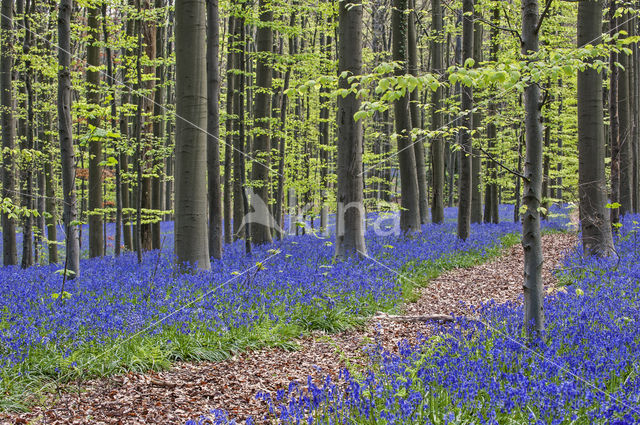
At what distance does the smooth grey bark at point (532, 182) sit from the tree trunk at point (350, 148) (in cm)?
551

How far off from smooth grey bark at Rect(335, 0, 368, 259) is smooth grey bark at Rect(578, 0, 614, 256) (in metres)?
4.75

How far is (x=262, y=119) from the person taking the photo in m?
13.9

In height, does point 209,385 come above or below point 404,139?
below

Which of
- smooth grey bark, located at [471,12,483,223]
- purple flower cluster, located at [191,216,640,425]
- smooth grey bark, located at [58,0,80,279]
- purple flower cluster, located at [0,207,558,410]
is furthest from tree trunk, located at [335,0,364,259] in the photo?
smooth grey bark, located at [471,12,483,223]

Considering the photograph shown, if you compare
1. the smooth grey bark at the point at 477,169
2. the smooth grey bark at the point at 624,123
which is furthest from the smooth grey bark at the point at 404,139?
the smooth grey bark at the point at 624,123

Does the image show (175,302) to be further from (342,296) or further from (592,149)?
(592,149)

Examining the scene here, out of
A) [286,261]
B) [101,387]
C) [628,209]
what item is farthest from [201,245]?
[628,209]

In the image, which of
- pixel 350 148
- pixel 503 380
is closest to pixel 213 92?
pixel 350 148

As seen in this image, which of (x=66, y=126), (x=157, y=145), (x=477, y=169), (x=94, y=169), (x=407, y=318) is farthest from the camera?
(x=477, y=169)

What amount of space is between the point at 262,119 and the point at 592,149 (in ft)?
28.3

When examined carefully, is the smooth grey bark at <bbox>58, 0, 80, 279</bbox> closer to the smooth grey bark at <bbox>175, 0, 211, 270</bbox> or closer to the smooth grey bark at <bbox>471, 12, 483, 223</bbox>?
the smooth grey bark at <bbox>175, 0, 211, 270</bbox>

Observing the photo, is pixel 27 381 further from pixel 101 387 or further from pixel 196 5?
pixel 196 5

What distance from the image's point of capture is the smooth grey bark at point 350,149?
1020 centimetres

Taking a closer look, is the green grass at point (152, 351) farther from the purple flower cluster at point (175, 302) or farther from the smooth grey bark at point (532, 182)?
the smooth grey bark at point (532, 182)
